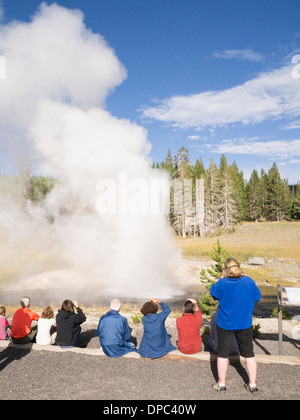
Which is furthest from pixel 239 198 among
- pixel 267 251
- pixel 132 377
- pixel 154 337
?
pixel 132 377

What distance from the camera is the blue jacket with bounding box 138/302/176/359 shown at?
6715 millimetres

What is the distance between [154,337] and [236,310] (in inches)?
99.5

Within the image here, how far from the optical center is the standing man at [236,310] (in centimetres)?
503

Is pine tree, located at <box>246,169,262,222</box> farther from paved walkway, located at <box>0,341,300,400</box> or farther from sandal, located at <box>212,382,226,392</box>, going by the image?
sandal, located at <box>212,382,226,392</box>

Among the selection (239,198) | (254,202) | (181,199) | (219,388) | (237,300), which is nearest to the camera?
(237,300)

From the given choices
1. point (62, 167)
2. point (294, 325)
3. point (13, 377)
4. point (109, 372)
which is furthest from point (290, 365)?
point (62, 167)

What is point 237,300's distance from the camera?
5016 mm

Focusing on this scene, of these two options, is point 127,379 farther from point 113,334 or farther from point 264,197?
point 264,197

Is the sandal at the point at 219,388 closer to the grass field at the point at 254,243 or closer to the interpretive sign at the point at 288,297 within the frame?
the interpretive sign at the point at 288,297

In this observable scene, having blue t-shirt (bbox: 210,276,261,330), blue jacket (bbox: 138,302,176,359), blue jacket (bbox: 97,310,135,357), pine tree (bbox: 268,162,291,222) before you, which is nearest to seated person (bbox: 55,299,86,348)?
blue jacket (bbox: 97,310,135,357)

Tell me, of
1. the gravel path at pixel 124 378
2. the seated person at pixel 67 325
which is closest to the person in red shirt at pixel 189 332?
the gravel path at pixel 124 378

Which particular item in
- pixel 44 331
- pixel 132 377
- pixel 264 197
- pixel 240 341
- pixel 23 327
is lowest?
pixel 132 377

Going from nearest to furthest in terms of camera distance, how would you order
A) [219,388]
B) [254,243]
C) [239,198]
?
[219,388], [254,243], [239,198]

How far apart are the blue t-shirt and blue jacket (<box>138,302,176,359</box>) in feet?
6.48
